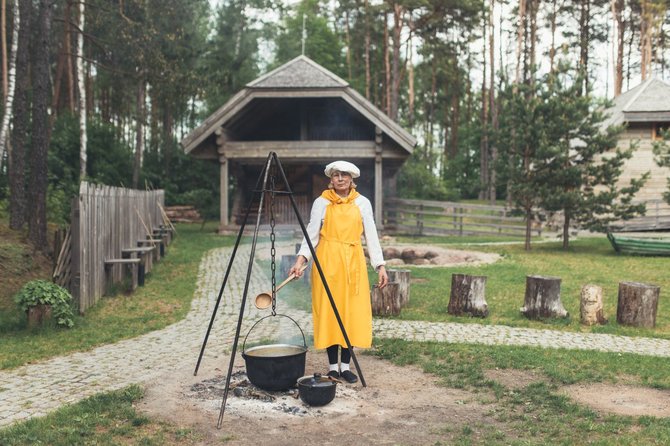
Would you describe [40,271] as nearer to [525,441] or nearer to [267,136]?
[525,441]

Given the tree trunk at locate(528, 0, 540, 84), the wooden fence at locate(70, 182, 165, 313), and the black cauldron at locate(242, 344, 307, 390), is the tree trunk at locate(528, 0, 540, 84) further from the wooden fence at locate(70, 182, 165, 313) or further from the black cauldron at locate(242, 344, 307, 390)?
the black cauldron at locate(242, 344, 307, 390)

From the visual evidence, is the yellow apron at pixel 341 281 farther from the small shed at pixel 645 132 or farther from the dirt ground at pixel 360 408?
the small shed at pixel 645 132

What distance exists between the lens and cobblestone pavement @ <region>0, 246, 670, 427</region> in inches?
205

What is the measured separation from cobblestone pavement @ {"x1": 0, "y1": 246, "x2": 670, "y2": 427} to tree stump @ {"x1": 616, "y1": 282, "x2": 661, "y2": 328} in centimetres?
73

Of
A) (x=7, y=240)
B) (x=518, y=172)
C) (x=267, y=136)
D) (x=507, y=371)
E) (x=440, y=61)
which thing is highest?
(x=440, y=61)

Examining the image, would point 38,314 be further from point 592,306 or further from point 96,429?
point 592,306

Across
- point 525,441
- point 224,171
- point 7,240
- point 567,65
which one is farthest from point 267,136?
point 525,441

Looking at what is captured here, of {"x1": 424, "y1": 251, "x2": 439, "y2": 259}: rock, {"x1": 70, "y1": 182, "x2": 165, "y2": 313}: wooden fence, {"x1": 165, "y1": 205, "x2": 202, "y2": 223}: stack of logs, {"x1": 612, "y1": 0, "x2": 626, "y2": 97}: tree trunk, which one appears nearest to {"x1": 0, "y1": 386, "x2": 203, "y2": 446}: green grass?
{"x1": 70, "y1": 182, "x2": 165, "y2": 313}: wooden fence

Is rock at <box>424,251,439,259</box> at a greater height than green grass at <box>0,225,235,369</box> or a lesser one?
greater

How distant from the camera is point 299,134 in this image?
24.3 meters

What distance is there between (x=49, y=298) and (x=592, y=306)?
7175 mm

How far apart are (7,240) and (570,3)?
108ft

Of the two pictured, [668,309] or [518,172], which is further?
[518,172]

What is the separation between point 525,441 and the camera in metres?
4.17
